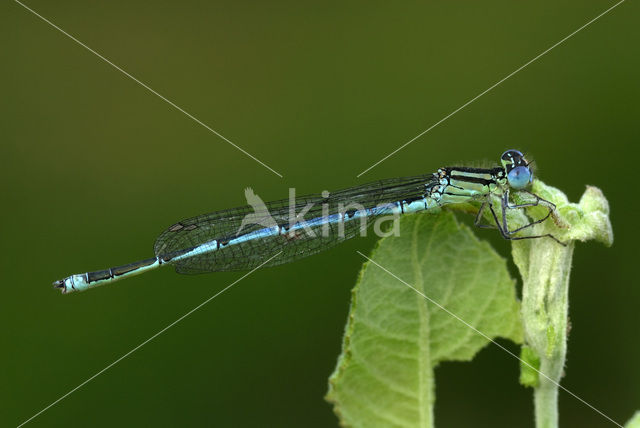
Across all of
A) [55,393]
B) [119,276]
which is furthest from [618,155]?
[55,393]

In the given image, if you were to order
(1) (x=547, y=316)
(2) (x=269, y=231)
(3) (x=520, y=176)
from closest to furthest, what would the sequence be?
(1) (x=547, y=316) → (3) (x=520, y=176) → (2) (x=269, y=231)

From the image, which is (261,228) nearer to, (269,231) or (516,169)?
(269,231)

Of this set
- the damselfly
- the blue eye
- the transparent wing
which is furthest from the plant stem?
the transparent wing

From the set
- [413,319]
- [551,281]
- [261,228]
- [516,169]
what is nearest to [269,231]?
[261,228]

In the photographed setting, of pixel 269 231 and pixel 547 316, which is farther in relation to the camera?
pixel 269 231

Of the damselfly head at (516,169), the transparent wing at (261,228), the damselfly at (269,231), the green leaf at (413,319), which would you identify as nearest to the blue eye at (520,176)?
the damselfly head at (516,169)

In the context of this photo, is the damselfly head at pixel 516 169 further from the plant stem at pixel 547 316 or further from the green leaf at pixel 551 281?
the plant stem at pixel 547 316

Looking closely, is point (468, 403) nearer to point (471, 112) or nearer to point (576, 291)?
point (576, 291)
